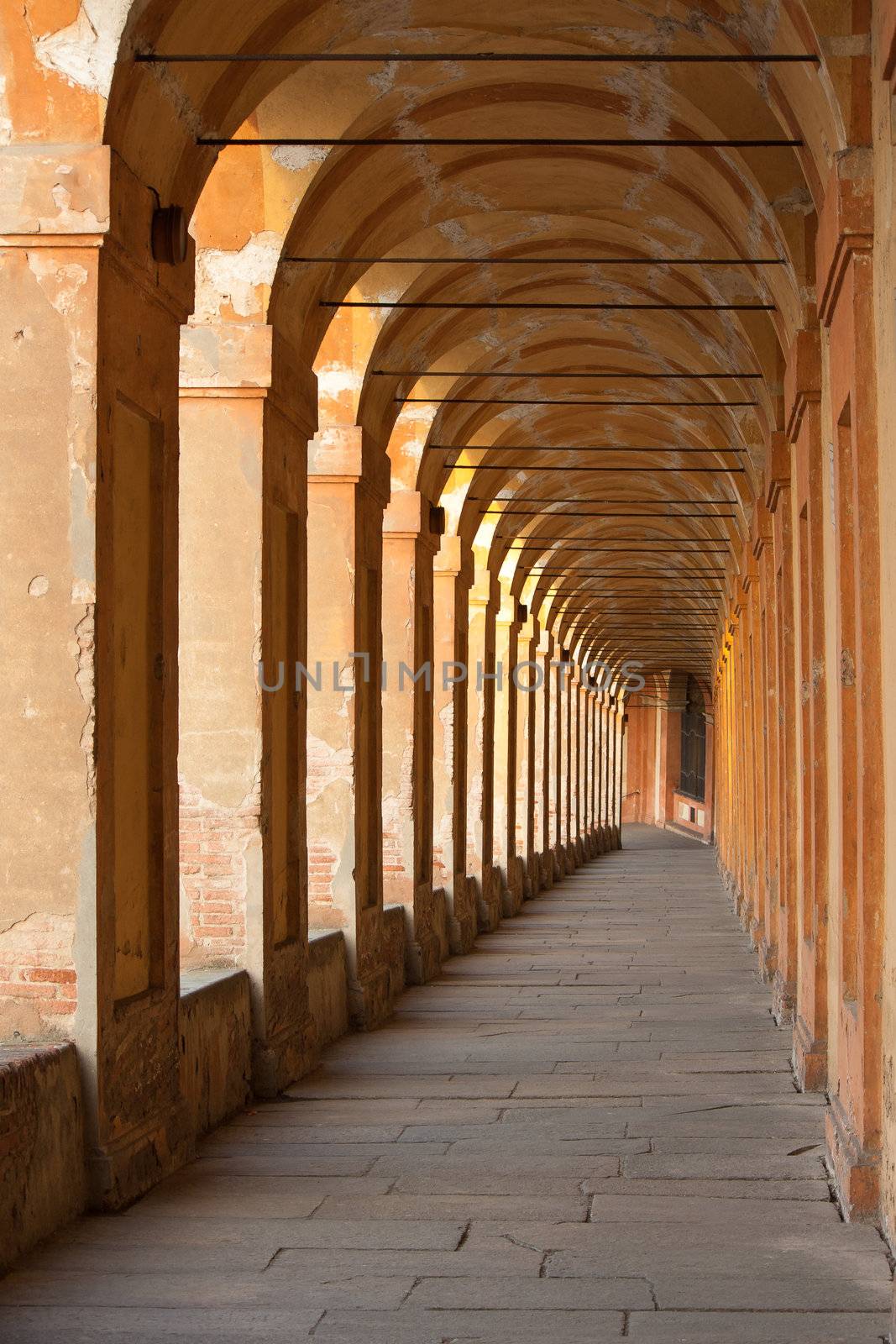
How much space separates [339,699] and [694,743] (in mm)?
44052

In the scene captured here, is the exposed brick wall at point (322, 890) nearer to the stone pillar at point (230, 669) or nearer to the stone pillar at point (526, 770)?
the stone pillar at point (230, 669)

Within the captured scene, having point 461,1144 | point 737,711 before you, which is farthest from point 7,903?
point 737,711

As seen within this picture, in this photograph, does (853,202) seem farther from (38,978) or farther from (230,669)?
(230,669)

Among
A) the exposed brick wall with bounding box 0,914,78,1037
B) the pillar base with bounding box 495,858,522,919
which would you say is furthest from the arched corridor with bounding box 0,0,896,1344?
the pillar base with bounding box 495,858,522,919

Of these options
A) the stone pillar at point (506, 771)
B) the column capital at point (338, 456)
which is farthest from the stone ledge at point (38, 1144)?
the stone pillar at point (506, 771)

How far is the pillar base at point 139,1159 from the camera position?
666cm

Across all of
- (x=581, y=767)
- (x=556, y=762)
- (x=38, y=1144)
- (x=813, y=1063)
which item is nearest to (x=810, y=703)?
(x=813, y=1063)

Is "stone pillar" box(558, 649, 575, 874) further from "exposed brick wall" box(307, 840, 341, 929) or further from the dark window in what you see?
"exposed brick wall" box(307, 840, 341, 929)

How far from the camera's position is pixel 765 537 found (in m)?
14.7

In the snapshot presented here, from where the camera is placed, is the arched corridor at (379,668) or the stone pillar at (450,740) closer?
the arched corridor at (379,668)

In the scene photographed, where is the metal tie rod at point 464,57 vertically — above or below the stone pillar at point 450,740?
above

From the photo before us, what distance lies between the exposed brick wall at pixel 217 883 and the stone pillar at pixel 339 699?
2876mm

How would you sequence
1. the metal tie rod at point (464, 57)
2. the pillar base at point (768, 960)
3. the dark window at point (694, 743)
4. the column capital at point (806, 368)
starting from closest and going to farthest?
the metal tie rod at point (464, 57) < the column capital at point (806, 368) < the pillar base at point (768, 960) < the dark window at point (694, 743)

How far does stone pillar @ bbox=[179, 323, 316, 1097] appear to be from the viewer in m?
9.48
